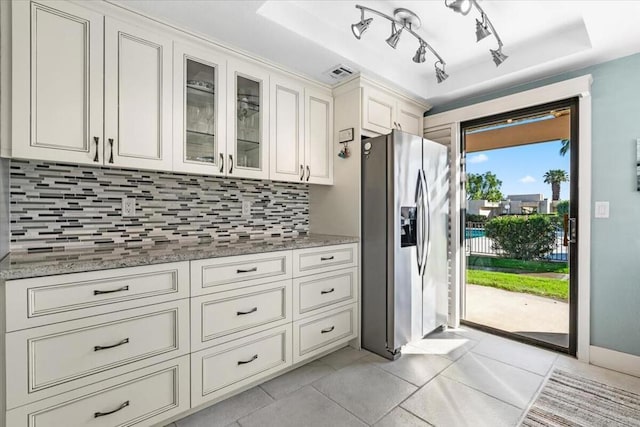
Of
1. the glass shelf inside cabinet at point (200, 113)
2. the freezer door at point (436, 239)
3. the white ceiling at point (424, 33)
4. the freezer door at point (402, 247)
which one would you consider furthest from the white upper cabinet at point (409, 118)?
the glass shelf inside cabinet at point (200, 113)

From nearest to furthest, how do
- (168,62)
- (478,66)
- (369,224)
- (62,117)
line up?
(62,117) < (168,62) < (369,224) < (478,66)

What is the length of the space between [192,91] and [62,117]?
0.73 metres

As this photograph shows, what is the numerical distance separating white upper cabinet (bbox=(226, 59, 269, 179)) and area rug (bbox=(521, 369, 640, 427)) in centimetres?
238

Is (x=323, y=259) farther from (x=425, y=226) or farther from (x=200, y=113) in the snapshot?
(x=200, y=113)

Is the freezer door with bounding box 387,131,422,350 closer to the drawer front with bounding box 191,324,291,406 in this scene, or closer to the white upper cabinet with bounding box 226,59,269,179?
the drawer front with bounding box 191,324,291,406

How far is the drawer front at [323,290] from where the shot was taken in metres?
A: 2.17

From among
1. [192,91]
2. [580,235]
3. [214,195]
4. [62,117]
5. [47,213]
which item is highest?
[192,91]

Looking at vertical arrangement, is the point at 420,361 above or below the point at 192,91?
below

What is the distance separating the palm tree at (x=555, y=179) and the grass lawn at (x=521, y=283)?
30.3 inches

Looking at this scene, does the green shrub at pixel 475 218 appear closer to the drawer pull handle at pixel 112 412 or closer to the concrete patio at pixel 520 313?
the concrete patio at pixel 520 313

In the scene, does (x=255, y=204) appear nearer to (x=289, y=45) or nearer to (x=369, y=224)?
(x=369, y=224)

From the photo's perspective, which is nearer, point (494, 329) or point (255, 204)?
point (255, 204)

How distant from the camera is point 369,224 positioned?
254cm

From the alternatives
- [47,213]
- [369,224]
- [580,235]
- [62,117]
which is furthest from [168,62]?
[580,235]
